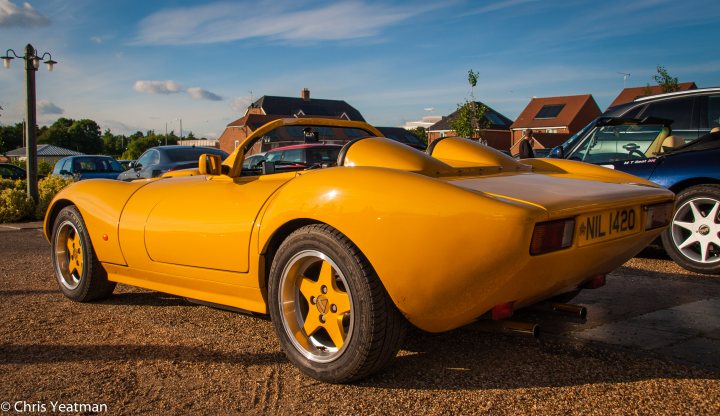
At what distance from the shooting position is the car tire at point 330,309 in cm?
241

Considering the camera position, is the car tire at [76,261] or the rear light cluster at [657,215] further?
the car tire at [76,261]

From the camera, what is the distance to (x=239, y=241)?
2973 mm

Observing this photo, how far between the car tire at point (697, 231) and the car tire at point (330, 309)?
11.4ft

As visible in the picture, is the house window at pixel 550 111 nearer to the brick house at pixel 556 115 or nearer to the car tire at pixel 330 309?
the brick house at pixel 556 115

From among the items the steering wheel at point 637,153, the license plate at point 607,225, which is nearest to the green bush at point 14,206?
the steering wheel at point 637,153

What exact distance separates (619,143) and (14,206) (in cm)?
1058

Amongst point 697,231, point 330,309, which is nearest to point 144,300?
point 330,309

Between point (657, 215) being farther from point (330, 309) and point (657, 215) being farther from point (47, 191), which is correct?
point (47, 191)

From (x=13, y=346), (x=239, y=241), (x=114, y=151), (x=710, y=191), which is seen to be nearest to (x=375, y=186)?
(x=239, y=241)

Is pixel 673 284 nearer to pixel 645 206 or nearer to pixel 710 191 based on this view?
pixel 710 191

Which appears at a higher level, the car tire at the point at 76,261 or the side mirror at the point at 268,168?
the side mirror at the point at 268,168

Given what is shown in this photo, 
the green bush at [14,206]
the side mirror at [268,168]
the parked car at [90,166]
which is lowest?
the green bush at [14,206]

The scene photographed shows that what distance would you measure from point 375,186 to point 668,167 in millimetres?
3740

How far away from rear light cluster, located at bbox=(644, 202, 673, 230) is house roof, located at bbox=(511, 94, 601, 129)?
50490 millimetres
